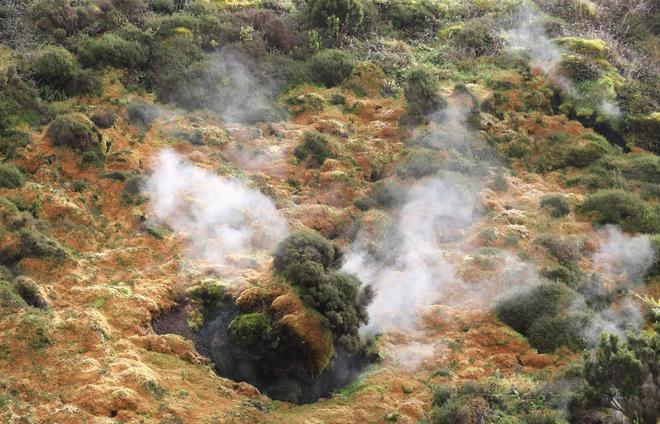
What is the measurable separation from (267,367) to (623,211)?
978 cm

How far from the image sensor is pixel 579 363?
10.7 m

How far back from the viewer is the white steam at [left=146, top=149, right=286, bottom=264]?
13.2 metres

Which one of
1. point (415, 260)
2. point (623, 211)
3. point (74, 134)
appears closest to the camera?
point (415, 260)

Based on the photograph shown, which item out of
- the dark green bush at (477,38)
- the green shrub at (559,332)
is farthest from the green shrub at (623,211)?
the dark green bush at (477,38)

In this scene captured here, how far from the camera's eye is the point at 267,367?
1082cm

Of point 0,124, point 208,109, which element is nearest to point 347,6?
point 208,109

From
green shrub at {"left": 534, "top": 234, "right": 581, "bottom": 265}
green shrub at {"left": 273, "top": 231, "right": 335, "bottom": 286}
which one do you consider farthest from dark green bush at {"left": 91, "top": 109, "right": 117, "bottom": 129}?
green shrub at {"left": 534, "top": 234, "right": 581, "bottom": 265}

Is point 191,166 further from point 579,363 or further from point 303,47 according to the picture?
point 579,363

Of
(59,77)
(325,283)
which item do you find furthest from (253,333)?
(59,77)

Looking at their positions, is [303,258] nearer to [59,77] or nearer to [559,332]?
[559,332]

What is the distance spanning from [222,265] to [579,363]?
265 inches

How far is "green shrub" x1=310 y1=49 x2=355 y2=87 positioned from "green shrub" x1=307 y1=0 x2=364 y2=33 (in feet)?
8.07

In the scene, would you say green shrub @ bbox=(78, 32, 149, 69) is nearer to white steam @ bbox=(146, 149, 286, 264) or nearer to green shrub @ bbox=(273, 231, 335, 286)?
white steam @ bbox=(146, 149, 286, 264)

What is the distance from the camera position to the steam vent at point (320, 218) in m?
10.0
